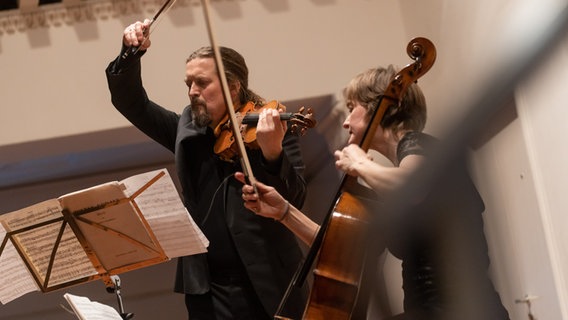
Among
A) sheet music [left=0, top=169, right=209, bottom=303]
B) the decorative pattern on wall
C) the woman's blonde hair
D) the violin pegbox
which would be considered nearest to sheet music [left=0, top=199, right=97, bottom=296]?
sheet music [left=0, top=169, right=209, bottom=303]

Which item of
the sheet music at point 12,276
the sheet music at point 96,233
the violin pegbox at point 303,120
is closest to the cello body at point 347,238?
the violin pegbox at point 303,120

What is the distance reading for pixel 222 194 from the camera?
2.53 metres

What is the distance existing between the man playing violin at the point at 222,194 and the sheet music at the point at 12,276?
0.47 metres

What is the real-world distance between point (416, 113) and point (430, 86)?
1.43 meters

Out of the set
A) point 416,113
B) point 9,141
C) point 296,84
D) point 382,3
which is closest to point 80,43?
point 9,141

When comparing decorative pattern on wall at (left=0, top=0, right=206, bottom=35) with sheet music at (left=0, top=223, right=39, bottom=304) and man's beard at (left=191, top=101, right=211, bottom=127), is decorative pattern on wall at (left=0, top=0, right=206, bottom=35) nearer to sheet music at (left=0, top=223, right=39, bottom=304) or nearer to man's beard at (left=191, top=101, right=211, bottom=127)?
man's beard at (left=191, top=101, right=211, bottom=127)

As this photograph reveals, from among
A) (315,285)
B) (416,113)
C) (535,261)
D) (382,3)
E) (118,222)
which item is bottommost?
(535,261)

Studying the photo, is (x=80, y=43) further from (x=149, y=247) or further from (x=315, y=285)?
(x=315, y=285)

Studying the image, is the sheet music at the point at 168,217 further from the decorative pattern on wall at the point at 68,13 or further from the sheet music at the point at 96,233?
the decorative pattern on wall at the point at 68,13

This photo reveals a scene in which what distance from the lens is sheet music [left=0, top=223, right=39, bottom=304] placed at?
2.41 metres

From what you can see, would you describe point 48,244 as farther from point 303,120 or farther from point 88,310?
point 303,120

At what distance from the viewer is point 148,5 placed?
146 inches

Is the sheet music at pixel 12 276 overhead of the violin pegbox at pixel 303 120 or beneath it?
beneath

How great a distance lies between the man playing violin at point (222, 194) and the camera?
7.97 ft
